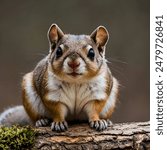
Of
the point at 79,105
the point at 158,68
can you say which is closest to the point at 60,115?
the point at 79,105

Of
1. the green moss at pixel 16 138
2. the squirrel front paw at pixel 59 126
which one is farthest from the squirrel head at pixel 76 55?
the green moss at pixel 16 138

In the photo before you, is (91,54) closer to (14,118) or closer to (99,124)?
(99,124)

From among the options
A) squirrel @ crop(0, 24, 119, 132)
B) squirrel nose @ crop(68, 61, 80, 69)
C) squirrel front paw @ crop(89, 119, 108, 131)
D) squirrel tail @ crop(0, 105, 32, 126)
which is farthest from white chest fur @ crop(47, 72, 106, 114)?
squirrel tail @ crop(0, 105, 32, 126)

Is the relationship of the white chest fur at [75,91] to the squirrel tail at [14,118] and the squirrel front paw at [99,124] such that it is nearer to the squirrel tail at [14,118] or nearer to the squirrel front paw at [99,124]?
the squirrel front paw at [99,124]

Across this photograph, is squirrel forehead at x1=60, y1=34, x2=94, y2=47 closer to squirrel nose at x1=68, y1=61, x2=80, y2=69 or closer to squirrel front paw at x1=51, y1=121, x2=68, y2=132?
squirrel nose at x1=68, y1=61, x2=80, y2=69

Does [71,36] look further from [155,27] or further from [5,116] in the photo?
[5,116]

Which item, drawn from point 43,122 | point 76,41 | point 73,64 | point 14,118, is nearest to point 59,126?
point 43,122
